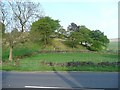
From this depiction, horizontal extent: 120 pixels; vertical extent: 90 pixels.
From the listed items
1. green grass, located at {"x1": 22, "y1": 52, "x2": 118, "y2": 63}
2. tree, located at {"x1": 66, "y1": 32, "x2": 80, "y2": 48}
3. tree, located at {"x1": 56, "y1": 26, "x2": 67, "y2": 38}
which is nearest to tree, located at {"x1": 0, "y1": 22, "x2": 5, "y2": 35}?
green grass, located at {"x1": 22, "y1": 52, "x2": 118, "y2": 63}

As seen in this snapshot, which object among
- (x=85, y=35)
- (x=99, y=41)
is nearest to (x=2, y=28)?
(x=85, y=35)

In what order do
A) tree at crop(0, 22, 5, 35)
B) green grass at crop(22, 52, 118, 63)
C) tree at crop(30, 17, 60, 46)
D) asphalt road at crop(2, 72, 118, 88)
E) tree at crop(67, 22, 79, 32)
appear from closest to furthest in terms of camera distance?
1. asphalt road at crop(2, 72, 118, 88)
2. tree at crop(0, 22, 5, 35)
3. green grass at crop(22, 52, 118, 63)
4. tree at crop(30, 17, 60, 46)
5. tree at crop(67, 22, 79, 32)

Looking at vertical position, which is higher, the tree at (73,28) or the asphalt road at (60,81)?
the tree at (73,28)

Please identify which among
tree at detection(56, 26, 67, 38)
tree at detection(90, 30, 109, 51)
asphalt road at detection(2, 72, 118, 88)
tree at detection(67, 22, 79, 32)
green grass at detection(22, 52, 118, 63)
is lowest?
asphalt road at detection(2, 72, 118, 88)

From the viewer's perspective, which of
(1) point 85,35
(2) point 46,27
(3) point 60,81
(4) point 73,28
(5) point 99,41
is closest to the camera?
(3) point 60,81

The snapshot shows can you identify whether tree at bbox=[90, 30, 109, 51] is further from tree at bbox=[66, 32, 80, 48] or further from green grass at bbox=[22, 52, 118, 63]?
green grass at bbox=[22, 52, 118, 63]

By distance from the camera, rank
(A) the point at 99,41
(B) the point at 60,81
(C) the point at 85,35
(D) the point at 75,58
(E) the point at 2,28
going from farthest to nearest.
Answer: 1. (A) the point at 99,41
2. (C) the point at 85,35
3. (D) the point at 75,58
4. (E) the point at 2,28
5. (B) the point at 60,81

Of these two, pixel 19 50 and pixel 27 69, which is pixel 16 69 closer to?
pixel 27 69

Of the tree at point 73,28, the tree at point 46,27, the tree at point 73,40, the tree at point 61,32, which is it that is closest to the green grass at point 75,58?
the tree at point 46,27

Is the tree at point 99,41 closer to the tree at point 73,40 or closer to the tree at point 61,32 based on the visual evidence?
the tree at point 73,40

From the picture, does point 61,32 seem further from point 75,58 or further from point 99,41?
point 75,58

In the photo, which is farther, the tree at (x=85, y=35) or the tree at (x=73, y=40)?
the tree at (x=73, y=40)

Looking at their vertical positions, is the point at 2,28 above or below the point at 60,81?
above

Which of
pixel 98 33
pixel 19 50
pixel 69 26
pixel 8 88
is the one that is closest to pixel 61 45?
pixel 69 26
